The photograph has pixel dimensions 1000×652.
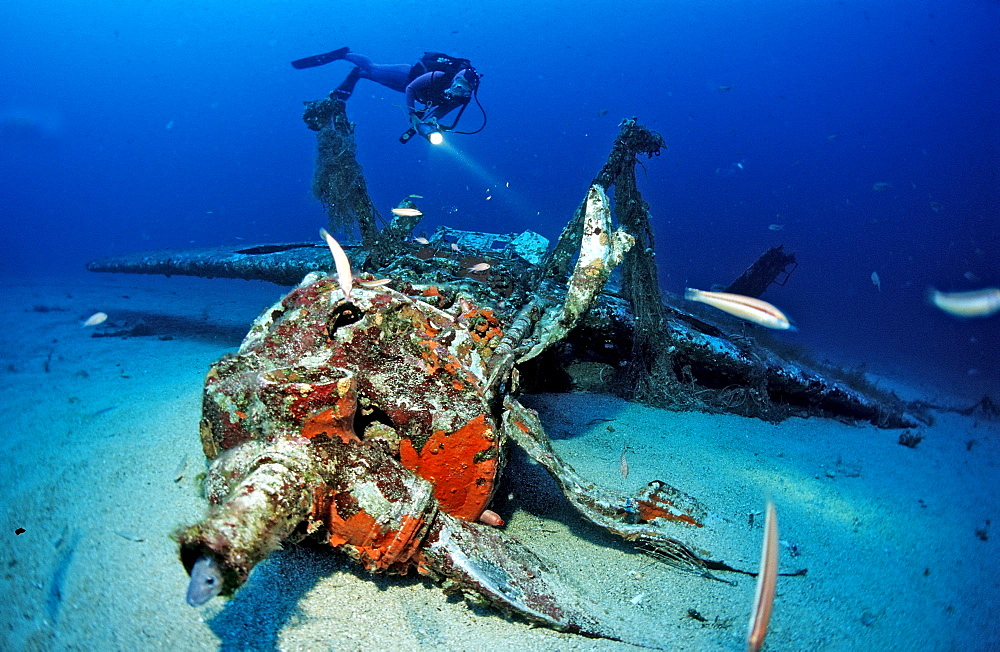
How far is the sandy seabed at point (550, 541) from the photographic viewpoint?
6.37ft

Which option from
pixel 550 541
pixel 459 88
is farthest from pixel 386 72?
pixel 550 541

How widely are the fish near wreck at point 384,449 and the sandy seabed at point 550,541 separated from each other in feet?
0.86

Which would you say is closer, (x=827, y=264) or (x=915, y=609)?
(x=915, y=609)

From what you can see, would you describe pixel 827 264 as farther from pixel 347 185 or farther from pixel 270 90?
pixel 270 90

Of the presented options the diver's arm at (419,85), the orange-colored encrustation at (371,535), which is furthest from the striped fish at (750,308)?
the diver's arm at (419,85)

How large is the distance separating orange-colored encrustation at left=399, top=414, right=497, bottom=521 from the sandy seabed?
443 mm

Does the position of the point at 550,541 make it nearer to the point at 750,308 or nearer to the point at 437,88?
the point at 750,308

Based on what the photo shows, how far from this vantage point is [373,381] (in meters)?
2.34

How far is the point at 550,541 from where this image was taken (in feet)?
9.48

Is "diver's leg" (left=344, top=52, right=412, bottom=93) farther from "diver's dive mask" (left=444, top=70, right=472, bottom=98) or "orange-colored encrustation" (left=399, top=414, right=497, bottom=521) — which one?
"orange-colored encrustation" (left=399, top=414, right=497, bottom=521)

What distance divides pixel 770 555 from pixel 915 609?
2.49m

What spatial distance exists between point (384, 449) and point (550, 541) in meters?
1.38

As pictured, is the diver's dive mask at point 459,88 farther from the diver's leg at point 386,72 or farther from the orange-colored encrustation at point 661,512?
the orange-colored encrustation at point 661,512

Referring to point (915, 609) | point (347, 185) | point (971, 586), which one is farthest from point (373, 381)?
point (347, 185)
